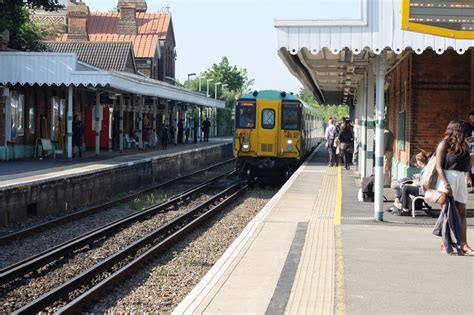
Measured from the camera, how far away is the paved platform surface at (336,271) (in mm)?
6820

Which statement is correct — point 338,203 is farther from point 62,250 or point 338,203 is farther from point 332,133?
point 332,133

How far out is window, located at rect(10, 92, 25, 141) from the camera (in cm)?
2730

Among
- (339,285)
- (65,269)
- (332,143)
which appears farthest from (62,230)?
(332,143)

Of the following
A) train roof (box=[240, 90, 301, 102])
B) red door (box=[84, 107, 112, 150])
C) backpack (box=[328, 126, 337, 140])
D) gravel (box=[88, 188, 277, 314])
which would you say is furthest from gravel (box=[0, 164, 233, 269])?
red door (box=[84, 107, 112, 150])

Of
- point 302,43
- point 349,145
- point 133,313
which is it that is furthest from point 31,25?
point 133,313

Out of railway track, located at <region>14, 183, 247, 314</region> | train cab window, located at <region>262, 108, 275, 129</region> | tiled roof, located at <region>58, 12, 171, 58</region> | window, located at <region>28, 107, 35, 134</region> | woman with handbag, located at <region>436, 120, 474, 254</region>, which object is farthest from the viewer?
tiled roof, located at <region>58, 12, 171, 58</region>

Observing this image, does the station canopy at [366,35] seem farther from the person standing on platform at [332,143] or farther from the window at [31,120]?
the window at [31,120]

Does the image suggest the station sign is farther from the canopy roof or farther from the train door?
the canopy roof

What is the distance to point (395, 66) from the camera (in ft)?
68.9

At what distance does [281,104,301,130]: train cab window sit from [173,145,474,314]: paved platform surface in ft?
40.1

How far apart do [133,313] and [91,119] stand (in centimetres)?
2844

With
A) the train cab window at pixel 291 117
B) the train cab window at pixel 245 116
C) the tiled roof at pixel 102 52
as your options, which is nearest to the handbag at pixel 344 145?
the train cab window at pixel 291 117

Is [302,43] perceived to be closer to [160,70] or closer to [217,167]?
[217,167]

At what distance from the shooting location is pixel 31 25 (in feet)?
155
